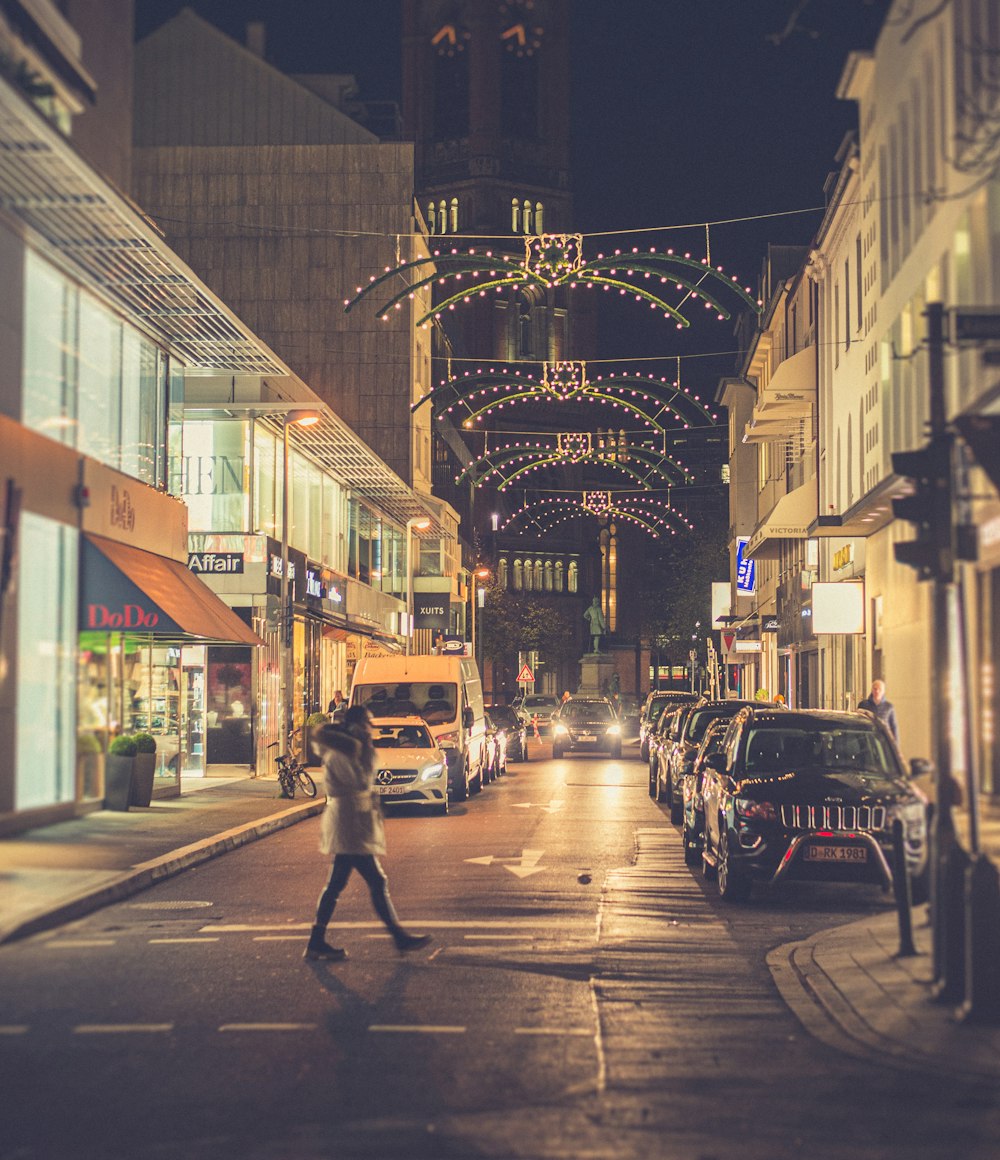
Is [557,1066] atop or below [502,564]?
below

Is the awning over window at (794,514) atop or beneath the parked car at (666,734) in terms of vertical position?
atop

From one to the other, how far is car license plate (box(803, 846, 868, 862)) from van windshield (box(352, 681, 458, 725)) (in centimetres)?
1592

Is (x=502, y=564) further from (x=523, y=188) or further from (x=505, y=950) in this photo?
(x=505, y=950)

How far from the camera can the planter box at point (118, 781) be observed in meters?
23.2

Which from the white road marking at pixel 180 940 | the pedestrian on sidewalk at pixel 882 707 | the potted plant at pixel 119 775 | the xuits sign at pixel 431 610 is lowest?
the white road marking at pixel 180 940

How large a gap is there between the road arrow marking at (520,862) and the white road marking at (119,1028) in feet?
26.9

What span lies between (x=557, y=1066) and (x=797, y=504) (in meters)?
34.5

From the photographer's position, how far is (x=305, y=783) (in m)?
29.8

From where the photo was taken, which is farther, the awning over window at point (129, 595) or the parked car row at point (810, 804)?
the awning over window at point (129, 595)

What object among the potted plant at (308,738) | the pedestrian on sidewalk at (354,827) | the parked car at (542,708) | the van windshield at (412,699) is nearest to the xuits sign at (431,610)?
the parked car at (542,708)

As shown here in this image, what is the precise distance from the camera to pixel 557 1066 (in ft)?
26.2

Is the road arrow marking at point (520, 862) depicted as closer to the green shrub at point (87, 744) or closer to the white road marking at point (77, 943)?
the white road marking at point (77, 943)

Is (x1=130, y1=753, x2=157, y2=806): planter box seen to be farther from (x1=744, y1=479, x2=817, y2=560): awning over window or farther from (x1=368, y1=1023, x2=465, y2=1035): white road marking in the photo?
(x1=744, y1=479, x2=817, y2=560): awning over window

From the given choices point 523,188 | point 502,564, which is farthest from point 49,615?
point 502,564
